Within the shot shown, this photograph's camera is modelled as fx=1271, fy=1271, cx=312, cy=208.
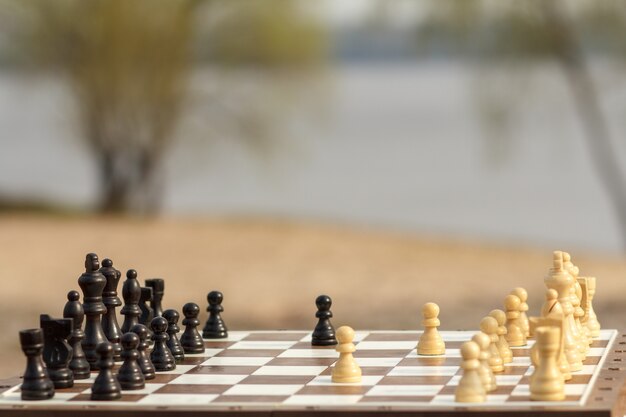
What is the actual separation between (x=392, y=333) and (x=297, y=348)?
438 mm

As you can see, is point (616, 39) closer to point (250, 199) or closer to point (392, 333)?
point (392, 333)

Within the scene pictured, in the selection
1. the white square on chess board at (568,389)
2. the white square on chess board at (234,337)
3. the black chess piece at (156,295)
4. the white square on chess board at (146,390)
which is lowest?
the white square on chess board at (568,389)

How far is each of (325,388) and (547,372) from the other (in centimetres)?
64

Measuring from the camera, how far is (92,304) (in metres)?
3.92

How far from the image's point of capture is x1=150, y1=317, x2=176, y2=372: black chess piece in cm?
378

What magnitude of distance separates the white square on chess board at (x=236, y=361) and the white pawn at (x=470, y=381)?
0.90 metres

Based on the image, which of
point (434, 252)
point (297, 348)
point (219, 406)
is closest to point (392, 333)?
point (297, 348)

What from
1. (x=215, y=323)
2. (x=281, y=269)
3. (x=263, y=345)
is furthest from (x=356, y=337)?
(x=281, y=269)

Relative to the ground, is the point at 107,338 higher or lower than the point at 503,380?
higher

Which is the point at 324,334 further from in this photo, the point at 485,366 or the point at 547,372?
the point at 547,372

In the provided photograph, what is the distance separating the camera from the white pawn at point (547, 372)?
10.4 feet

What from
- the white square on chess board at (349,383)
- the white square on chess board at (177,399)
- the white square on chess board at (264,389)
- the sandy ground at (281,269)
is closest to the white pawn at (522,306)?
the white square on chess board at (349,383)

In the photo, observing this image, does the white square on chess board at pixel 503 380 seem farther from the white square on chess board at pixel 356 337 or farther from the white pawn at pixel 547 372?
the white square on chess board at pixel 356 337

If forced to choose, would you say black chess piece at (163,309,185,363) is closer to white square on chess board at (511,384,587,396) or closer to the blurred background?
white square on chess board at (511,384,587,396)
